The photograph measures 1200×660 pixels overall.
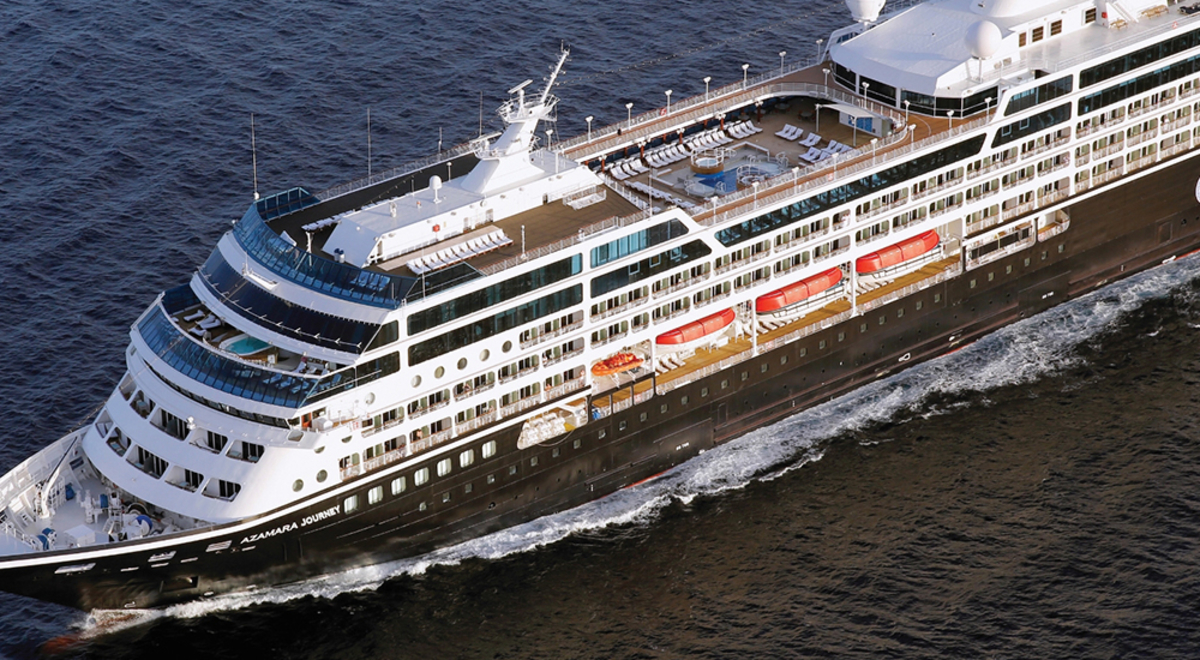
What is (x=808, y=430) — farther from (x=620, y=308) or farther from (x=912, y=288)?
(x=620, y=308)

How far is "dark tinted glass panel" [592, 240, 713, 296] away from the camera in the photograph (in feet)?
246

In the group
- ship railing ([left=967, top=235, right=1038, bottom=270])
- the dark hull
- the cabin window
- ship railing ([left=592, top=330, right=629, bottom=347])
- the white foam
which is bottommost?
the white foam

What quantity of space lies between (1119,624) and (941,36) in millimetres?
33334

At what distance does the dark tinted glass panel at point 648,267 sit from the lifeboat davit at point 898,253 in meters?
9.72

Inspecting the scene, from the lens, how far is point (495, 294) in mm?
71562

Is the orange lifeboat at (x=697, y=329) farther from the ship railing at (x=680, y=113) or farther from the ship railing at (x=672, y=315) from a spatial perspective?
the ship railing at (x=680, y=113)

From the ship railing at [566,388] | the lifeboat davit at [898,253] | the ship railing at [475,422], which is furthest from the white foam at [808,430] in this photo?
the lifeboat davit at [898,253]

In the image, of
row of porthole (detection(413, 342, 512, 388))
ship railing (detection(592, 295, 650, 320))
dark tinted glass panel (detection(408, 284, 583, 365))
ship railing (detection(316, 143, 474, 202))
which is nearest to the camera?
dark tinted glass panel (detection(408, 284, 583, 365))

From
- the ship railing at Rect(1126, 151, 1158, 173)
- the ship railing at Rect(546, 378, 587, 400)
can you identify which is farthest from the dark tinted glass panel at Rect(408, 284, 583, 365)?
the ship railing at Rect(1126, 151, 1158, 173)

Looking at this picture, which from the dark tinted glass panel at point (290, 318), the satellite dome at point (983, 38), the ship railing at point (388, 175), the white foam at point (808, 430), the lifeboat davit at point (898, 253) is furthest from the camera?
the satellite dome at point (983, 38)

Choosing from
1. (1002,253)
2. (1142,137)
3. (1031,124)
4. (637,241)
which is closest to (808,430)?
(1002,253)

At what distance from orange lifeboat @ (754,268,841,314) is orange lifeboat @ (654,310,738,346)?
1911 millimetres

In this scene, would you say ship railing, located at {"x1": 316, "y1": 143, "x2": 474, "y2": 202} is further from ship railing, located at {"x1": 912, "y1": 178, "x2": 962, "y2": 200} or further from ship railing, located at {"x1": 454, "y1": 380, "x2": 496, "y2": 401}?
ship railing, located at {"x1": 912, "y1": 178, "x2": 962, "y2": 200}

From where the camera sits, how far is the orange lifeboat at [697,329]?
78.4 metres
